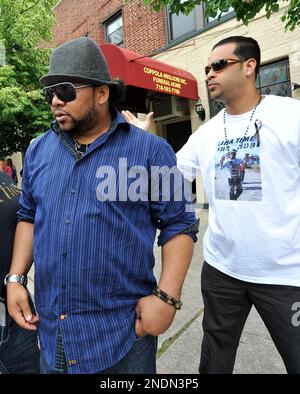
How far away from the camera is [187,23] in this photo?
365 inches

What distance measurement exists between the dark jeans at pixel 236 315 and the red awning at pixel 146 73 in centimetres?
596

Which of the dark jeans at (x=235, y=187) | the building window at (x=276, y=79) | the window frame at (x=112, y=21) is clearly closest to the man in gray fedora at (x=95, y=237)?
the dark jeans at (x=235, y=187)

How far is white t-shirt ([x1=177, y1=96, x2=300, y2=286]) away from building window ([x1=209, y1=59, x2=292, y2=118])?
6.26 meters

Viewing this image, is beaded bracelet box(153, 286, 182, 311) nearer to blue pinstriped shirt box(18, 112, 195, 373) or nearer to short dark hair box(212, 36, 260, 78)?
blue pinstriped shirt box(18, 112, 195, 373)

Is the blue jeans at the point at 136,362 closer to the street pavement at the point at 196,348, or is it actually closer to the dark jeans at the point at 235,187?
the dark jeans at the point at 235,187

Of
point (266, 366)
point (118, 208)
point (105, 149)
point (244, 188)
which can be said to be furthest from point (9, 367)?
point (266, 366)

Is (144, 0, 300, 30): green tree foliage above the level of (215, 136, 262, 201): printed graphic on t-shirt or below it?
above

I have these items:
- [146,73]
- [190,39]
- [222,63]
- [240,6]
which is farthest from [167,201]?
[190,39]

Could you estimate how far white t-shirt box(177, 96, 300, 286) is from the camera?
1742 millimetres

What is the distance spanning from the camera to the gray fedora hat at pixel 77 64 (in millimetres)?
1403

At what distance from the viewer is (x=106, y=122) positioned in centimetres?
154

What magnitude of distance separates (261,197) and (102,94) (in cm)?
93

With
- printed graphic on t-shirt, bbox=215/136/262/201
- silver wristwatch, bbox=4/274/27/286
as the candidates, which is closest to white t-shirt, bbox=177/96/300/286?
printed graphic on t-shirt, bbox=215/136/262/201

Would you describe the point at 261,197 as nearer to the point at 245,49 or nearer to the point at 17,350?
Result: the point at 245,49
